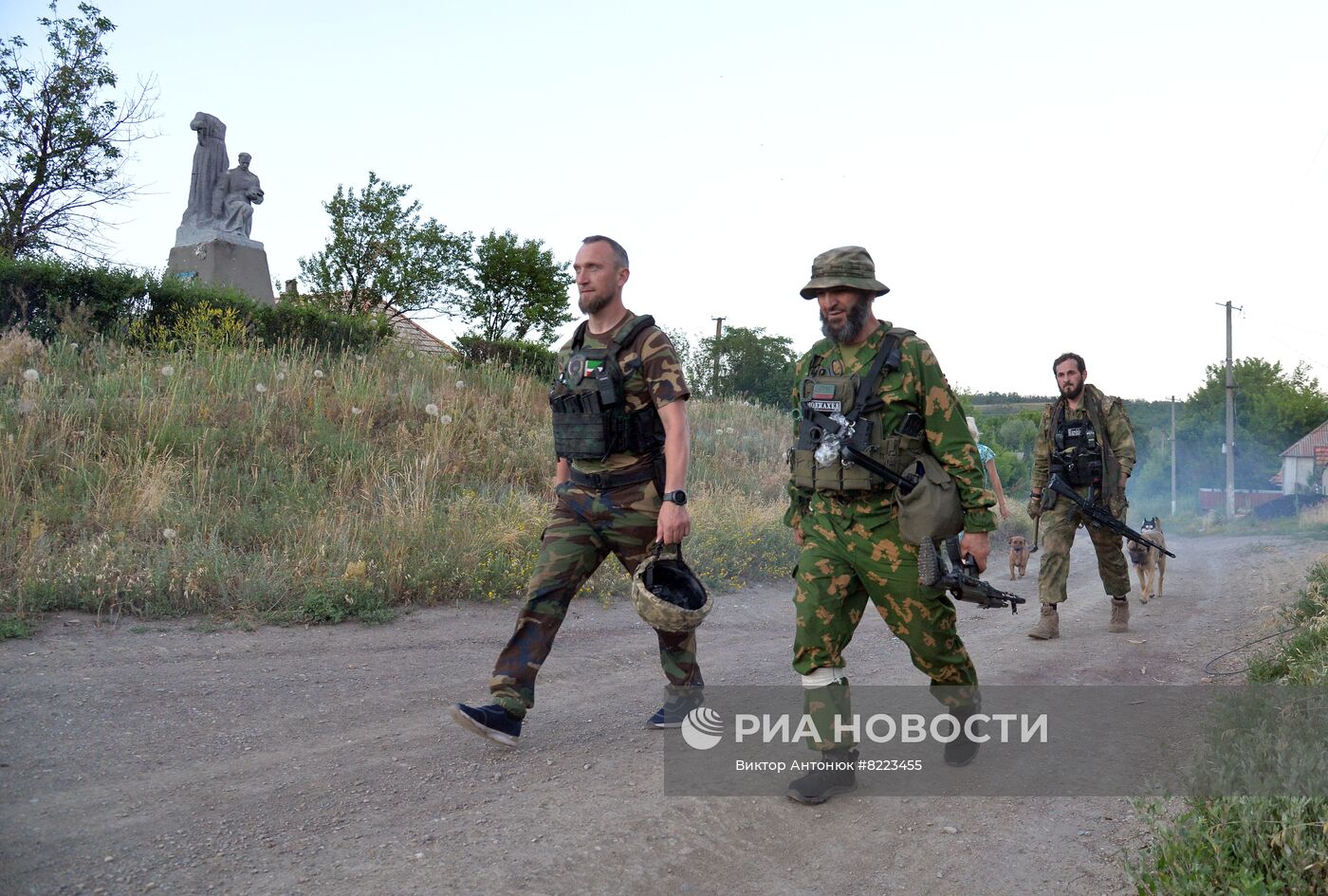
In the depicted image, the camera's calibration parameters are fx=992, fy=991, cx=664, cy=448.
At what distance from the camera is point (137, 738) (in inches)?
173

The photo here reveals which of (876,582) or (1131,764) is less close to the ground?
(876,582)

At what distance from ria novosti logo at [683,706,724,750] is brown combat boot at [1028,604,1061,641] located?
377cm

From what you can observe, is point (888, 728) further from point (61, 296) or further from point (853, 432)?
point (61, 296)

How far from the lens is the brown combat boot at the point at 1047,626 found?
763cm

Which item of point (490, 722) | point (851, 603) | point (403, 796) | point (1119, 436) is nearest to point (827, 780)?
point (851, 603)

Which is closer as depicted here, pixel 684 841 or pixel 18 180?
pixel 684 841

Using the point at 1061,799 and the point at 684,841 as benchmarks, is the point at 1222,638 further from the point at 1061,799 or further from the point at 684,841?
the point at 684,841

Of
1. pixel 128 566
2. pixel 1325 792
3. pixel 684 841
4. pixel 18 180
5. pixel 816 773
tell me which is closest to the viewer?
pixel 1325 792

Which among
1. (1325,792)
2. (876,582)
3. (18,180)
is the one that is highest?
(18,180)

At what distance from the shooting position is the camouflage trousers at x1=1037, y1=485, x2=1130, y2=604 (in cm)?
782

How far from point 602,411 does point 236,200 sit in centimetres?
1510

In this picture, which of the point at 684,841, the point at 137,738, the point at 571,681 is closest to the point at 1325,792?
the point at 684,841

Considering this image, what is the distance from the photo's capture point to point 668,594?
4.39 m

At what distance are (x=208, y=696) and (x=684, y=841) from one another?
291 cm
